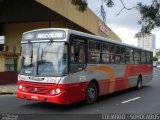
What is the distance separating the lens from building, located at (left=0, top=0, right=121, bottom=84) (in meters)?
23.1

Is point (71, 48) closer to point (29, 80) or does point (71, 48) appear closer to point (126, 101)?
point (29, 80)

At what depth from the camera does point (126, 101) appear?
14.9m

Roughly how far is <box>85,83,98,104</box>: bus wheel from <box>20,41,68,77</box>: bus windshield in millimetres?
2034

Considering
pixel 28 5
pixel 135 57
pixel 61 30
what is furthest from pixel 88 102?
pixel 28 5

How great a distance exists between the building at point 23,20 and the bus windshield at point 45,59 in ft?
27.9

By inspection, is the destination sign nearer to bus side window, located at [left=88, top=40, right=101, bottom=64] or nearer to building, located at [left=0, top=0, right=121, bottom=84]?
bus side window, located at [left=88, top=40, right=101, bottom=64]

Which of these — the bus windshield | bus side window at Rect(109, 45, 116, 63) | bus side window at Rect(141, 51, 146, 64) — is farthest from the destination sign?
bus side window at Rect(141, 51, 146, 64)

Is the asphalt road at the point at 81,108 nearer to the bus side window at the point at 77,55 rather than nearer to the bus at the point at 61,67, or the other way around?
the bus at the point at 61,67

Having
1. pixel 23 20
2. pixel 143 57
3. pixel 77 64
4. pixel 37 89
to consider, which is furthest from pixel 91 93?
pixel 23 20

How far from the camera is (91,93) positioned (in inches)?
537

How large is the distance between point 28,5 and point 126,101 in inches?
438

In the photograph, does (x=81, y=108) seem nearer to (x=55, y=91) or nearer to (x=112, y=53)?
(x=55, y=91)

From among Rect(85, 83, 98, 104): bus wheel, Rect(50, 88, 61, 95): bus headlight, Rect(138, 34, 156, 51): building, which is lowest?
Rect(85, 83, 98, 104): bus wheel

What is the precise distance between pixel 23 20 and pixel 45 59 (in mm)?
15448
